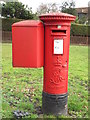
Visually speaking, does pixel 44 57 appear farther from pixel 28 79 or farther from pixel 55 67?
pixel 28 79

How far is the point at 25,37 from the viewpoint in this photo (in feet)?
9.77

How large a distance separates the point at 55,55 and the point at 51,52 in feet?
0.26

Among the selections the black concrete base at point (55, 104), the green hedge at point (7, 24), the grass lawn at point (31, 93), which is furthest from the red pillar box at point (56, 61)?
the green hedge at point (7, 24)

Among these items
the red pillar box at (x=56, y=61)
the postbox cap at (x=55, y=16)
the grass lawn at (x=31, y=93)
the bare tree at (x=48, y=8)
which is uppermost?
the bare tree at (x=48, y=8)

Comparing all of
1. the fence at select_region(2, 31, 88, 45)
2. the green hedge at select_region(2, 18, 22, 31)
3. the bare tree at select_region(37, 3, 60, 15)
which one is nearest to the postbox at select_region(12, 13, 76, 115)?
the fence at select_region(2, 31, 88, 45)

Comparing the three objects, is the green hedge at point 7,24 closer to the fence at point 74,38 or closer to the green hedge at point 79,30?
the fence at point 74,38

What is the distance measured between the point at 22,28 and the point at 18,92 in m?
1.83

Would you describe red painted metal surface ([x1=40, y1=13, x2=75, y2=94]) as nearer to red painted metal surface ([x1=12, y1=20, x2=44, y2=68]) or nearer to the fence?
red painted metal surface ([x1=12, y1=20, x2=44, y2=68])

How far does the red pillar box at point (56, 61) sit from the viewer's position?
305 centimetres

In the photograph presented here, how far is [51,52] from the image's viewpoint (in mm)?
3156

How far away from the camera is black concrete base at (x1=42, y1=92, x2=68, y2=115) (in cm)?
324

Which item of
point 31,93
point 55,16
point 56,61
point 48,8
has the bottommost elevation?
point 31,93

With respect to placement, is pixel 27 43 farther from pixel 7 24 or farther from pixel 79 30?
pixel 79 30

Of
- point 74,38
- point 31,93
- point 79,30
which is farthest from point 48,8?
point 31,93
